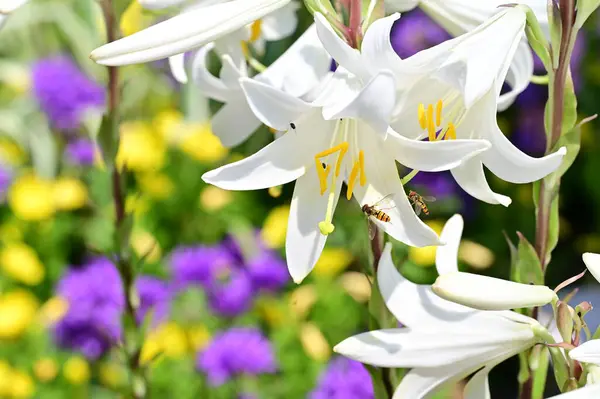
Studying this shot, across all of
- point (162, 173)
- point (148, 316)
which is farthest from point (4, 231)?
point (148, 316)

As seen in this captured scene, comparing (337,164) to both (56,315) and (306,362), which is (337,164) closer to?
(306,362)

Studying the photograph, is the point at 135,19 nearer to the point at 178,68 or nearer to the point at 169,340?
the point at 169,340

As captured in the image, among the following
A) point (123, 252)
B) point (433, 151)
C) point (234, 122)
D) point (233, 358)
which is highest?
point (433, 151)

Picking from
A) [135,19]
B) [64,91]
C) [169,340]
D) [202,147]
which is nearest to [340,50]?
[169,340]

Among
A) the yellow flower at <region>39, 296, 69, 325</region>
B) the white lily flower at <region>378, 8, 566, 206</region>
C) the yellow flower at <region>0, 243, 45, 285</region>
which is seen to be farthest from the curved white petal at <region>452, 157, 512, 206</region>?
the yellow flower at <region>0, 243, 45, 285</region>

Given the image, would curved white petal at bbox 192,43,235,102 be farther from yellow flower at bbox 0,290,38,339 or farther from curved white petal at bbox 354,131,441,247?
yellow flower at bbox 0,290,38,339

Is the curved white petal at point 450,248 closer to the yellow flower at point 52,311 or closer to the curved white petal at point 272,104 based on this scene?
the curved white petal at point 272,104

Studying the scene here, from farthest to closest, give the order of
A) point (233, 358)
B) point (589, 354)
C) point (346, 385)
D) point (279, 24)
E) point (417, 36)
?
point (417, 36) < point (233, 358) < point (346, 385) < point (279, 24) < point (589, 354)

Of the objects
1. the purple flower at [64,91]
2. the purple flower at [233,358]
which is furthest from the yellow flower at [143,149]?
the purple flower at [233,358]
